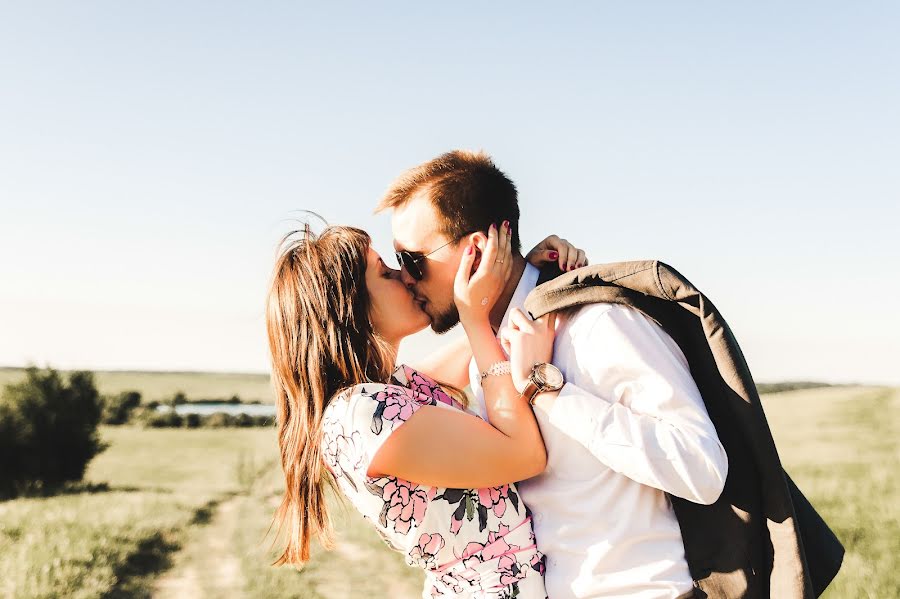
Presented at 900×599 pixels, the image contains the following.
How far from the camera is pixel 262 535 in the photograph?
1678 centimetres

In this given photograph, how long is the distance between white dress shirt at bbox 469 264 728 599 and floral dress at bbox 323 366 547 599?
0.12 m

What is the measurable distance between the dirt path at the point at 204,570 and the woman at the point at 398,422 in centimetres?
930

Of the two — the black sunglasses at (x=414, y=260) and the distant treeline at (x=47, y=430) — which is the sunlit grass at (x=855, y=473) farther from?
the distant treeline at (x=47, y=430)

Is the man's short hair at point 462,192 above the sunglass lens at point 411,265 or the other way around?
above

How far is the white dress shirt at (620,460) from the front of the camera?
2.71 m

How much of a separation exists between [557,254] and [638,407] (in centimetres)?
115

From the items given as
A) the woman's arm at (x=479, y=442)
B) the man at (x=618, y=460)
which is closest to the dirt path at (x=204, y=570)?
the woman's arm at (x=479, y=442)

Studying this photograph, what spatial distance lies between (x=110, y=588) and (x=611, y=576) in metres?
11.0

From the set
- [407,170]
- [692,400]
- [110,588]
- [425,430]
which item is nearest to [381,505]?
[425,430]

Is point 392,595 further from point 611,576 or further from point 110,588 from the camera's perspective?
point 611,576

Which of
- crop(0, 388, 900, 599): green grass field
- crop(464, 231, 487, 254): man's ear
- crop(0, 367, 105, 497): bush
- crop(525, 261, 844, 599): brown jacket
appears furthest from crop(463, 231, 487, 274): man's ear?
crop(0, 367, 105, 497): bush

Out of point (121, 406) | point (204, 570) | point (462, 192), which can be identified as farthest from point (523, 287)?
point (121, 406)

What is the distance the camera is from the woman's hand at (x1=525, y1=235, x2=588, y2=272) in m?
3.74

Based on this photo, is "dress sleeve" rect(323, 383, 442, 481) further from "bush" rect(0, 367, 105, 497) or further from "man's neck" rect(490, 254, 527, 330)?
"bush" rect(0, 367, 105, 497)
